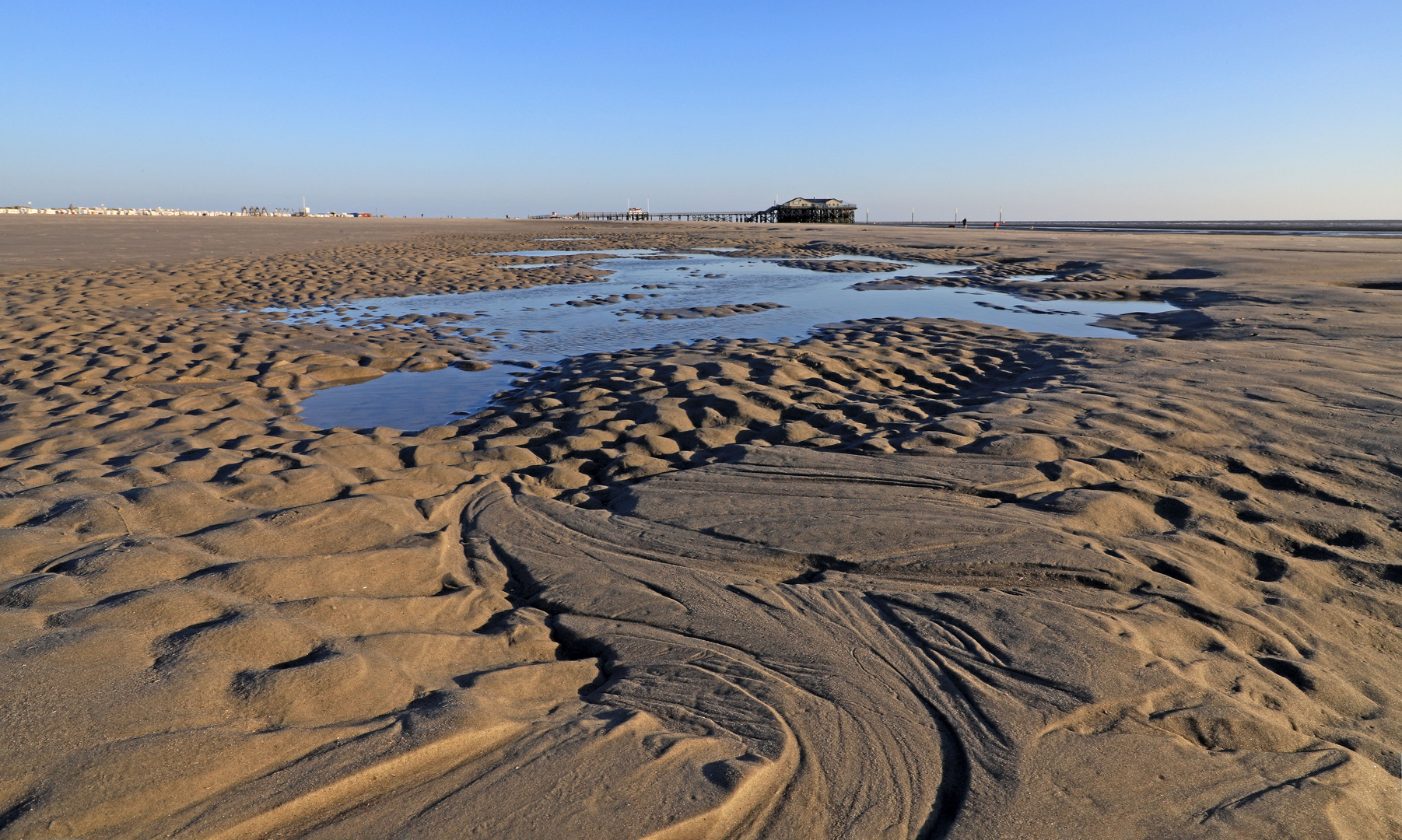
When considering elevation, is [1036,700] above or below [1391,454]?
below

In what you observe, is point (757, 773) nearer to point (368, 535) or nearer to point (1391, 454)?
point (368, 535)

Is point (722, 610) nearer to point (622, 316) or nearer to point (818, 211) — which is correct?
point (622, 316)

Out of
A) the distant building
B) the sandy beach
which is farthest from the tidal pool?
the distant building

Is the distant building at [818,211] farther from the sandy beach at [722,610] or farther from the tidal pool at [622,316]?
the sandy beach at [722,610]

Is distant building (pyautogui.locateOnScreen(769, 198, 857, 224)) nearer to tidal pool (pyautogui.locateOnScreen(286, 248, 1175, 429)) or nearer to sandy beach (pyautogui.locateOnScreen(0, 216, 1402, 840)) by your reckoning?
tidal pool (pyautogui.locateOnScreen(286, 248, 1175, 429))

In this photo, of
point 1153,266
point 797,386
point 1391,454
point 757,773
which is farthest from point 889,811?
point 1153,266

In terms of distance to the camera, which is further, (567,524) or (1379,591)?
(567,524)

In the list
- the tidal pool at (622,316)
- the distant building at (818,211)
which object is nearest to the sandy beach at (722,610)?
the tidal pool at (622,316)
